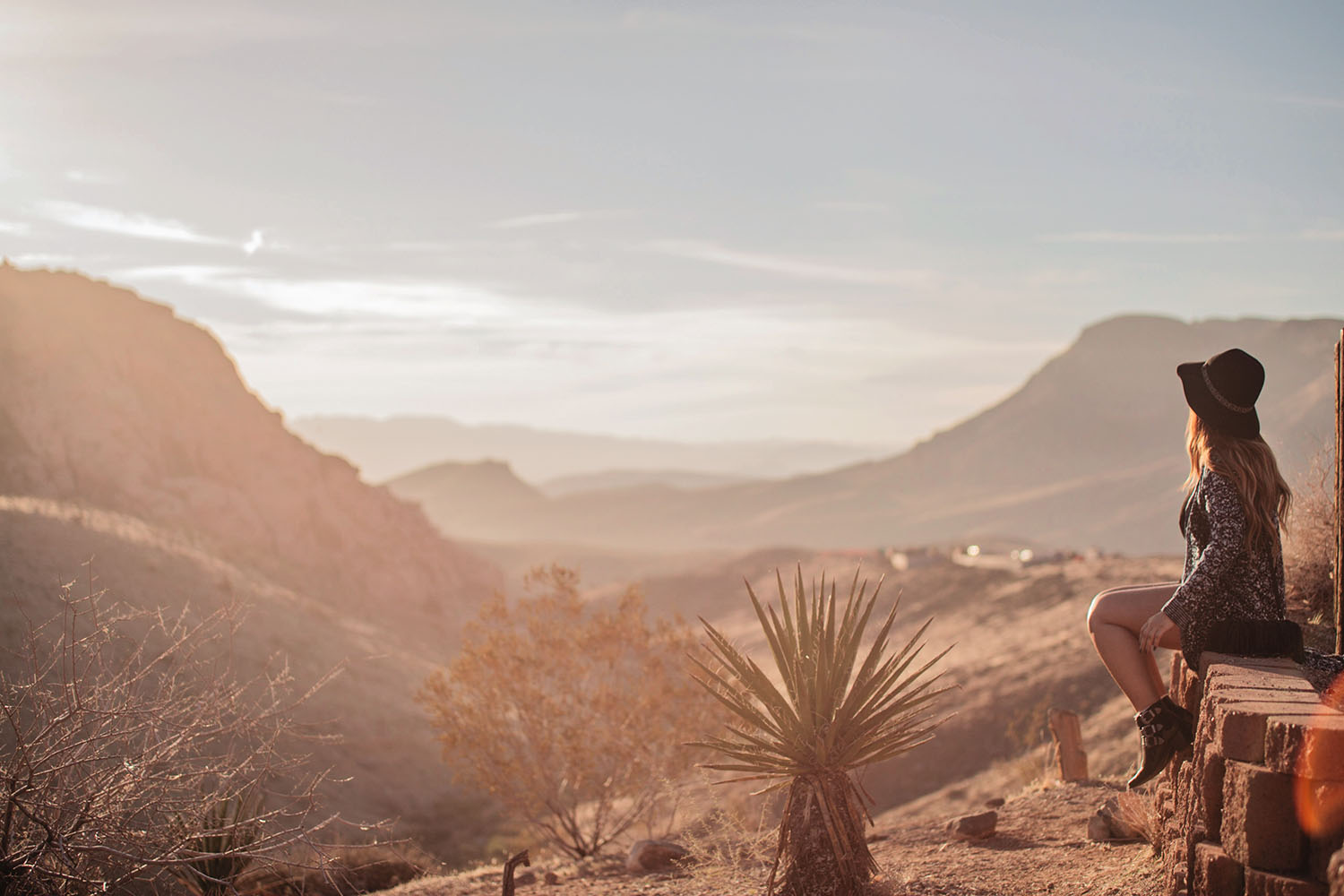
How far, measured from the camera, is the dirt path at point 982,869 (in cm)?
548

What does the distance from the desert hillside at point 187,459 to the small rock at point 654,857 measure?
19556mm

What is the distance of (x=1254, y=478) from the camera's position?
15.8ft

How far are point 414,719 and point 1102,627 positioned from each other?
589 inches

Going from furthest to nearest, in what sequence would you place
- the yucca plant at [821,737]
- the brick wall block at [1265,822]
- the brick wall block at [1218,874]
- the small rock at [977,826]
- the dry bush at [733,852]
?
the small rock at [977,826] < the dry bush at [733,852] < the yucca plant at [821,737] < the brick wall block at [1218,874] < the brick wall block at [1265,822]

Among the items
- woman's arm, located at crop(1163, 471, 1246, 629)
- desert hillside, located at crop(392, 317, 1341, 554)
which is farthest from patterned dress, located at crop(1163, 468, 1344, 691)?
desert hillside, located at crop(392, 317, 1341, 554)

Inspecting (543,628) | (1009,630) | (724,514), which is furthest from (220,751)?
(724,514)

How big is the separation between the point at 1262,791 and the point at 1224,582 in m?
1.30

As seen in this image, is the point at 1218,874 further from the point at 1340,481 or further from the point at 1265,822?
the point at 1340,481

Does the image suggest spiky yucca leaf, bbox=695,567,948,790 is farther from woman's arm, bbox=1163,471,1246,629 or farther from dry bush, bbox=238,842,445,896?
dry bush, bbox=238,842,445,896

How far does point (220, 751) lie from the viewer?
11.8m

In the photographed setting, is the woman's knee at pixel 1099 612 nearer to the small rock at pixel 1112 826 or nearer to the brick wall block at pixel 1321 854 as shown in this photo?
the small rock at pixel 1112 826

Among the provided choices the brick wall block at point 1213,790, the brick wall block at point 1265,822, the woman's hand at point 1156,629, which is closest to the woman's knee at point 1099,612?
the woman's hand at point 1156,629

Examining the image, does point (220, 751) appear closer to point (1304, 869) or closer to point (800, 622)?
point (800, 622)

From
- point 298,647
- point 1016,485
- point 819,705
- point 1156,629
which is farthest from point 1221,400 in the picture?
point 1016,485
